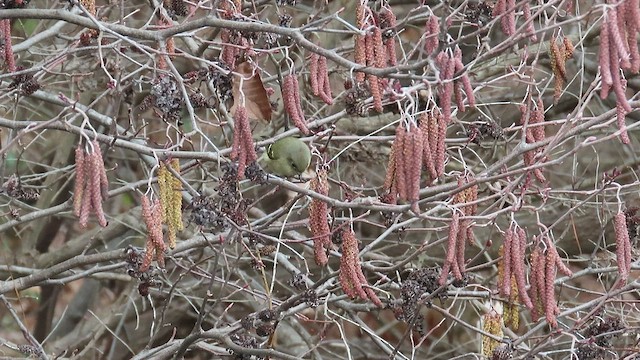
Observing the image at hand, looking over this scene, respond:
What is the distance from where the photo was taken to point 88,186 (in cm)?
251

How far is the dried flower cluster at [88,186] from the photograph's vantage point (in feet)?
8.18

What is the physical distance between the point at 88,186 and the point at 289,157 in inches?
43.1

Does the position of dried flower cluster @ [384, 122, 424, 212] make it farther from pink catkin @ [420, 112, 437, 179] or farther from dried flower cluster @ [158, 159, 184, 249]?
dried flower cluster @ [158, 159, 184, 249]

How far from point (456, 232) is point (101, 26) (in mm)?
1177

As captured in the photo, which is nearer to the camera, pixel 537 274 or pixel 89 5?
pixel 537 274

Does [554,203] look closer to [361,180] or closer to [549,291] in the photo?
[361,180]

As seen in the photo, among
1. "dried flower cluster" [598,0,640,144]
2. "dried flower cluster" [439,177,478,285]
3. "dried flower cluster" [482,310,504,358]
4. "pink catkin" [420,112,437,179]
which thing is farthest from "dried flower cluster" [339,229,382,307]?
"dried flower cluster" [598,0,640,144]

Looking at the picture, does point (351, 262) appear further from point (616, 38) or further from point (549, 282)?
A: point (616, 38)

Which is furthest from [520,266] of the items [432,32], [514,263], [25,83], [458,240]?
[25,83]

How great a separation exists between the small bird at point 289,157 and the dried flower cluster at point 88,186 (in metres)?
1.02

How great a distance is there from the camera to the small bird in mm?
3457

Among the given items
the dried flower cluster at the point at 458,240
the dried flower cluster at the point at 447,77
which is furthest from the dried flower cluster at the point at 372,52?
the dried flower cluster at the point at 458,240

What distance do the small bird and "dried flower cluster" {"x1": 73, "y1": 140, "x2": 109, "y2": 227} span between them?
102cm

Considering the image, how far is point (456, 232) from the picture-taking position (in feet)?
9.78
